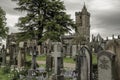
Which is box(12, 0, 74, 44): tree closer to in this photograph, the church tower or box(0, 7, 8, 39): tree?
box(0, 7, 8, 39): tree

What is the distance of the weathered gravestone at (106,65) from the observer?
12.2m

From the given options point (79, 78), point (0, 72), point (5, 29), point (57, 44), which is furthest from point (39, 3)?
point (79, 78)

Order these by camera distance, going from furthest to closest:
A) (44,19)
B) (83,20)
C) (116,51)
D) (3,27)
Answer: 1. (83,20)
2. (3,27)
3. (44,19)
4. (116,51)

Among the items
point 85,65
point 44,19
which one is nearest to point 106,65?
point 85,65

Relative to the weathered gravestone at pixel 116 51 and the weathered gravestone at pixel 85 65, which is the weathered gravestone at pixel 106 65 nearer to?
the weathered gravestone at pixel 116 51

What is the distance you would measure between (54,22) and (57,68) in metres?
20.1

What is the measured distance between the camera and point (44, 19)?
37500mm

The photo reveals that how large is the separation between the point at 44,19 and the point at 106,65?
25921 millimetres

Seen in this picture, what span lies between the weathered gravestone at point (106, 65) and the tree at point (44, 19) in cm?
2151

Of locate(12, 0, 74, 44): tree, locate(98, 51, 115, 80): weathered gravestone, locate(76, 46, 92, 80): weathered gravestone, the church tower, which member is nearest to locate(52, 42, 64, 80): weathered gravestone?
locate(76, 46, 92, 80): weathered gravestone

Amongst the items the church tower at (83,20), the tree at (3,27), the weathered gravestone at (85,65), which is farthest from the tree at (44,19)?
the church tower at (83,20)

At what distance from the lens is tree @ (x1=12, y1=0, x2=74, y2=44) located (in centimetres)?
3538

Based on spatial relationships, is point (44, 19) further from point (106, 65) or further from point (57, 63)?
point (106, 65)

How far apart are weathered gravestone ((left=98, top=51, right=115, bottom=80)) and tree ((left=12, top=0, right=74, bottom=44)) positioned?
2151 cm
